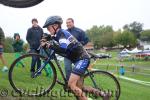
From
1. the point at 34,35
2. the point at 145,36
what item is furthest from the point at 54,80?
the point at 145,36

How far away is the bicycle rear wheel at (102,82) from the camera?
6.23 metres

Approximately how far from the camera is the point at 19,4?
4941mm

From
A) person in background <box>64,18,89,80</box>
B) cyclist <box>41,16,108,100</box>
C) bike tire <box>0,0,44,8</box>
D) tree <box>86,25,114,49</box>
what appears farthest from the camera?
tree <box>86,25,114,49</box>

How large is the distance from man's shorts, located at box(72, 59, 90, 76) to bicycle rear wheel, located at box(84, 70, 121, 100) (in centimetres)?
42

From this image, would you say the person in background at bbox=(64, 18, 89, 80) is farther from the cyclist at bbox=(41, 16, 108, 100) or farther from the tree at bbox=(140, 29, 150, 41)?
the tree at bbox=(140, 29, 150, 41)

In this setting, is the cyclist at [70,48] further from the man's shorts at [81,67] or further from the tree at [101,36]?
the tree at [101,36]

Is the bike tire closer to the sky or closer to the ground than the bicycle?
closer to the sky

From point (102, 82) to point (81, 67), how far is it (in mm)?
804

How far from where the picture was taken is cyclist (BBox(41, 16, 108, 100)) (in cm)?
570

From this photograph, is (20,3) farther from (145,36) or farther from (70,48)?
(145,36)

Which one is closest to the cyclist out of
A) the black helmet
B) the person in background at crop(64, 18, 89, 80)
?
the black helmet

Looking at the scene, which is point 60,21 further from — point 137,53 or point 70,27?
point 137,53

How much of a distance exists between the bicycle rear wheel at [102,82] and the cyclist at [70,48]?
43 centimetres

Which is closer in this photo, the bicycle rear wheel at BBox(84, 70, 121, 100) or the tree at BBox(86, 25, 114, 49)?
the bicycle rear wheel at BBox(84, 70, 121, 100)
